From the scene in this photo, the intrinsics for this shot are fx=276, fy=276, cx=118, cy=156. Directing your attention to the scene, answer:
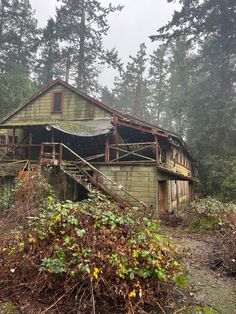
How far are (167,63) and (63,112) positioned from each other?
34869 millimetres

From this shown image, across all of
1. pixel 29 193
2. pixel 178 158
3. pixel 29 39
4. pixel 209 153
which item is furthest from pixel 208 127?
pixel 29 39

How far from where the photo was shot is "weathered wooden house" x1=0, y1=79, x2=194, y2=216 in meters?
13.5

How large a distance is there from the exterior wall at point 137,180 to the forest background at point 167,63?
812 centimetres

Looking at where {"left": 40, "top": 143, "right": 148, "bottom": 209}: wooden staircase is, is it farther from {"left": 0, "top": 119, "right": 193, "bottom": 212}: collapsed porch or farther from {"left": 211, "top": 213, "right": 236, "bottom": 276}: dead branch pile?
{"left": 211, "top": 213, "right": 236, "bottom": 276}: dead branch pile

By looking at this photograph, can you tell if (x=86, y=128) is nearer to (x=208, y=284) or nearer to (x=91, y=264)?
(x=208, y=284)

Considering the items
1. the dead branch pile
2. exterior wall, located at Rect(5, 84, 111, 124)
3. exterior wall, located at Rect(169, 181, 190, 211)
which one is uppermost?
exterior wall, located at Rect(5, 84, 111, 124)

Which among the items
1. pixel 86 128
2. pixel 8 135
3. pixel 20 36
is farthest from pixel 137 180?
pixel 20 36

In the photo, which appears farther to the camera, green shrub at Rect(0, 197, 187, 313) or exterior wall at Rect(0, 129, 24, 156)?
exterior wall at Rect(0, 129, 24, 156)

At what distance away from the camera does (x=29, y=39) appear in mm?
34250

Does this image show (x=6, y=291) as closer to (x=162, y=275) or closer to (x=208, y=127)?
(x=162, y=275)

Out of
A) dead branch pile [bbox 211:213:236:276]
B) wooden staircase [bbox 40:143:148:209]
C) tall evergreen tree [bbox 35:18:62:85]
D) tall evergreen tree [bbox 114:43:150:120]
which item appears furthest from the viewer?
tall evergreen tree [bbox 114:43:150:120]

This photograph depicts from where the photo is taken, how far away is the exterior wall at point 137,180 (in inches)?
525

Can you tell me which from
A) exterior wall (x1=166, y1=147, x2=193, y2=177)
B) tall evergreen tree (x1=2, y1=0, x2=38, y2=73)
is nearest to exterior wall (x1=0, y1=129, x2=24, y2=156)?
exterior wall (x1=166, y1=147, x2=193, y2=177)

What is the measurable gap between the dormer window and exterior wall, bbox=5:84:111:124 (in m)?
0.22
